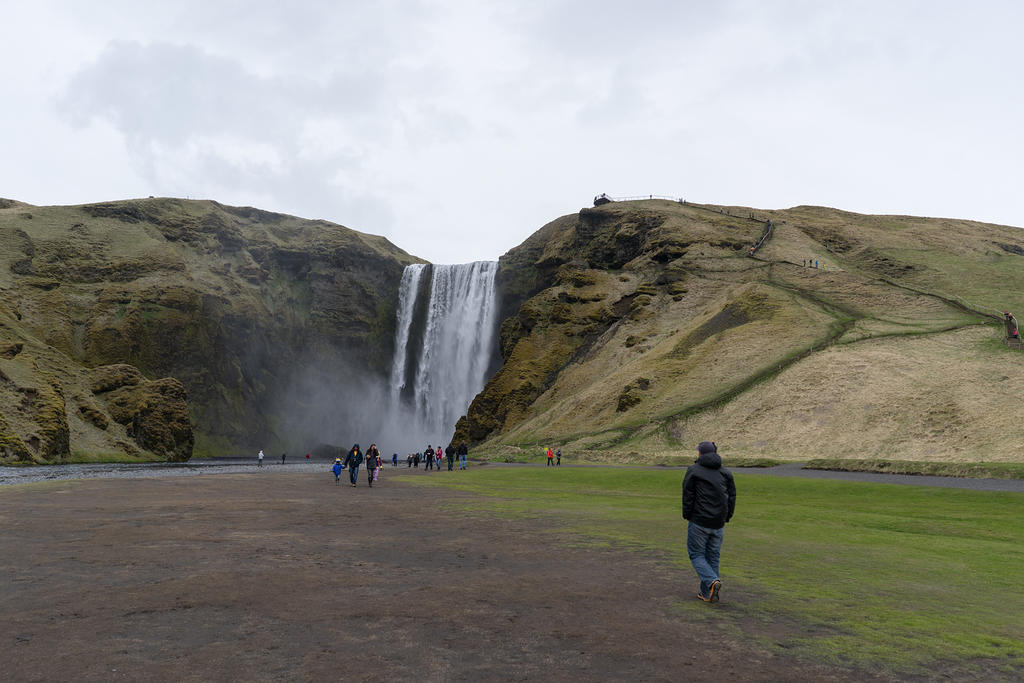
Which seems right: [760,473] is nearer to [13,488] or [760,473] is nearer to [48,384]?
[13,488]

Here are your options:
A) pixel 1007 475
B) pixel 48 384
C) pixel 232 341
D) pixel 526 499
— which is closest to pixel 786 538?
pixel 526 499

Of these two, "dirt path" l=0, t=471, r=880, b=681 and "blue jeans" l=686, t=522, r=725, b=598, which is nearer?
"dirt path" l=0, t=471, r=880, b=681

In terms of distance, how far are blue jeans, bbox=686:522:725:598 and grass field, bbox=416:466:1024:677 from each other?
347mm

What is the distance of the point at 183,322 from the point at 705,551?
102960mm

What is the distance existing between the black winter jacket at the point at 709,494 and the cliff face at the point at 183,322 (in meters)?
65.7

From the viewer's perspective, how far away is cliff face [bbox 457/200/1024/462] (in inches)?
1751

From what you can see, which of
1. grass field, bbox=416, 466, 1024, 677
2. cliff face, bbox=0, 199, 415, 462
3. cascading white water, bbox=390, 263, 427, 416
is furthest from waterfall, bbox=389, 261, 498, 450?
grass field, bbox=416, 466, 1024, 677

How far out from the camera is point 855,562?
12.4 meters

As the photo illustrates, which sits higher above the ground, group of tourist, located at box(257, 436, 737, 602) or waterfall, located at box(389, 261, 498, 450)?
waterfall, located at box(389, 261, 498, 450)

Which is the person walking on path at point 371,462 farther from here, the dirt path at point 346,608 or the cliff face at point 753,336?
the cliff face at point 753,336

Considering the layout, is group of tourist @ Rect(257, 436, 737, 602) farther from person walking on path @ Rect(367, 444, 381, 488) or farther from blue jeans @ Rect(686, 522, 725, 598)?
person walking on path @ Rect(367, 444, 381, 488)

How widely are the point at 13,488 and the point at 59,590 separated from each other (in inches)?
847

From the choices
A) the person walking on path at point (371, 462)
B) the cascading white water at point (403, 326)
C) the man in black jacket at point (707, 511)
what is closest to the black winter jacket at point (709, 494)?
the man in black jacket at point (707, 511)

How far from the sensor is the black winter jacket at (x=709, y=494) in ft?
30.9
